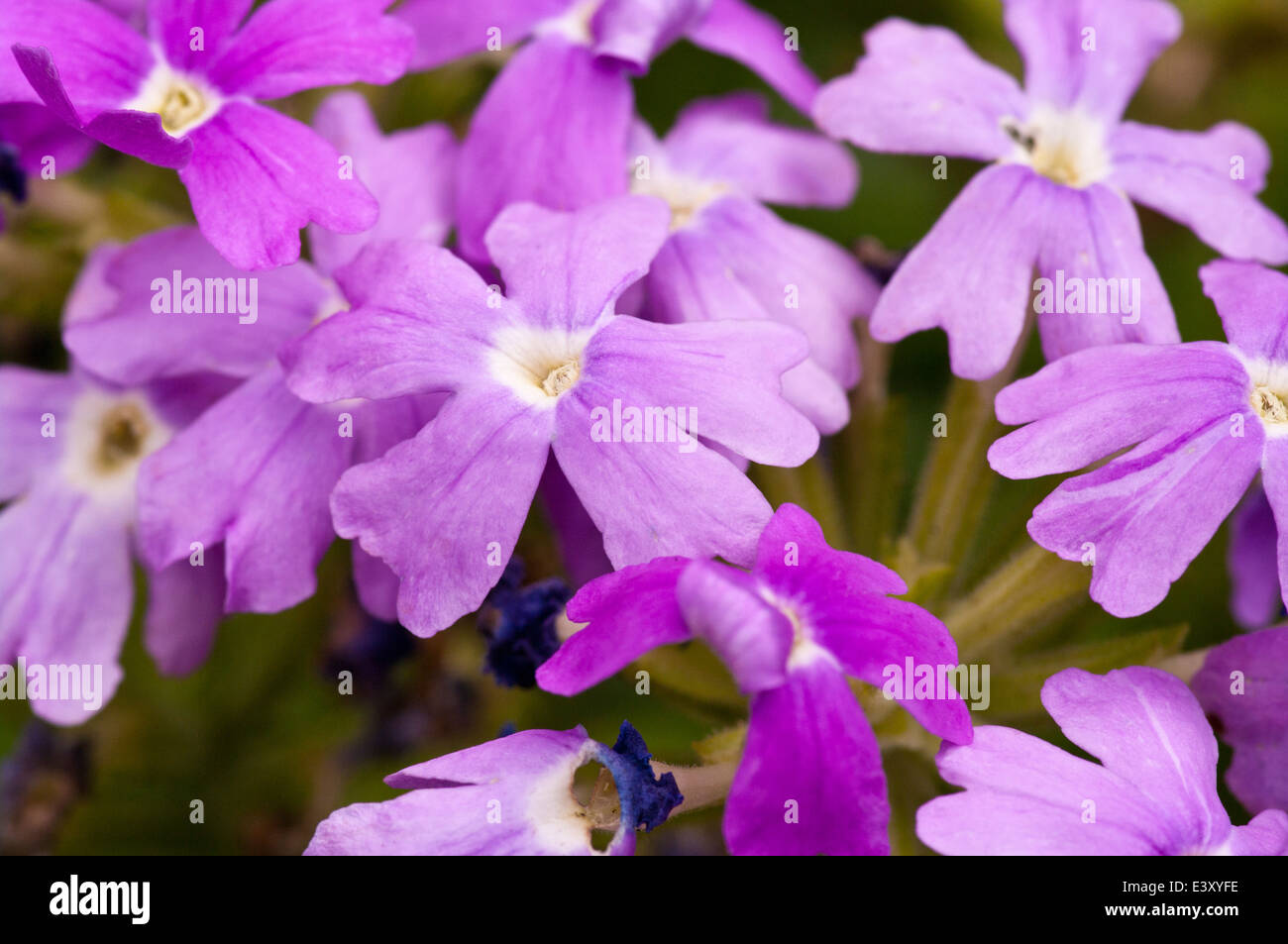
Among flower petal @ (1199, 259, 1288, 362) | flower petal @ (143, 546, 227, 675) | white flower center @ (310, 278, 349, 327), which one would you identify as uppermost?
white flower center @ (310, 278, 349, 327)

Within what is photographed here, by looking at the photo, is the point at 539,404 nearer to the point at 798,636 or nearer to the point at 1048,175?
the point at 798,636

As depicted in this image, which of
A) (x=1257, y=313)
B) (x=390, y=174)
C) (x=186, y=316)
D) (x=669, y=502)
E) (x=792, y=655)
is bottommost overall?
(x=792, y=655)

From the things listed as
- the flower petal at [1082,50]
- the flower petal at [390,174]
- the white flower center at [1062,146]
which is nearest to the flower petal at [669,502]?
the flower petal at [390,174]

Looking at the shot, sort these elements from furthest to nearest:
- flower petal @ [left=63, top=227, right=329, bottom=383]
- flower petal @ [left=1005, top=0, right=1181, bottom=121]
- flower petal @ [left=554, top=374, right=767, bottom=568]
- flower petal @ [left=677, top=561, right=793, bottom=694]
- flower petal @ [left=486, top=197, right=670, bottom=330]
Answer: flower petal @ [left=1005, top=0, right=1181, bottom=121], flower petal @ [left=63, top=227, right=329, bottom=383], flower petal @ [left=486, top=197, right=670, bottom=330], flower petal @ [left=554, top=374, right=767, bottom=568], flower petal @ [left=677, top=561, right=793, bottom=694]

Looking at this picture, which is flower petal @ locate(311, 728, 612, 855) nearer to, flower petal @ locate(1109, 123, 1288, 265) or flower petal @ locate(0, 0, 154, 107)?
flower petal @ locate(0, 0, 154, 107)

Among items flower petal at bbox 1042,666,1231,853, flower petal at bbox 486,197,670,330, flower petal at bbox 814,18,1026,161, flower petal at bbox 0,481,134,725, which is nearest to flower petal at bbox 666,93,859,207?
flower petal at bbox 814,18,1026,161

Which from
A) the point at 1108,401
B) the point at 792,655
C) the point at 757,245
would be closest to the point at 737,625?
the point at 792,655

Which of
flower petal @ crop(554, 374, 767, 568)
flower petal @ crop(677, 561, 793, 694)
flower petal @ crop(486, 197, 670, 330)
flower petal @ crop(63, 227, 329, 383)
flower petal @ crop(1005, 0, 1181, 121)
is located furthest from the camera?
flower petal @ crop(1005, 0, 1181, 121)
